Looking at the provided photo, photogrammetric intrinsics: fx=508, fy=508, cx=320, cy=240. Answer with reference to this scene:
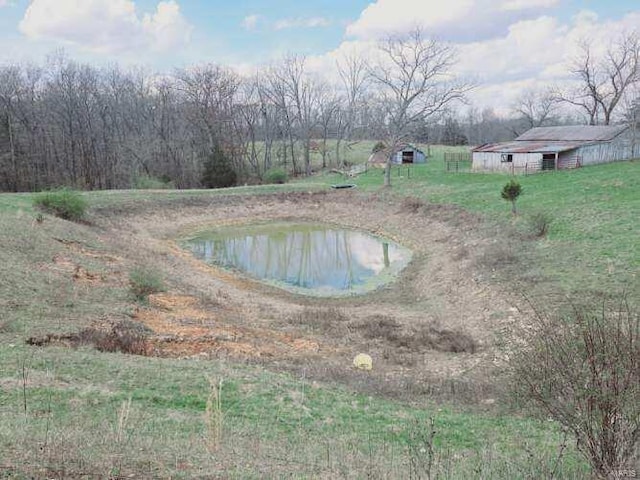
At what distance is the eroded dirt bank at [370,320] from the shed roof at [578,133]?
1971cm

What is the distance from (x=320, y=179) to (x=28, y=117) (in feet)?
90.7

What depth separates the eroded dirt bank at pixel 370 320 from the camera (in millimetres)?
10797

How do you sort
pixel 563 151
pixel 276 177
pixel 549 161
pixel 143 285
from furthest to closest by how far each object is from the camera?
pixel 276 177, pixel 549 161, pixel 563 151, pixel 143 285

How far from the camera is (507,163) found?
40656 mm

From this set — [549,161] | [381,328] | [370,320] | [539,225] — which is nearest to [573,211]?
[539,225]

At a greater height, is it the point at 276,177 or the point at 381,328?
the point at 276,177

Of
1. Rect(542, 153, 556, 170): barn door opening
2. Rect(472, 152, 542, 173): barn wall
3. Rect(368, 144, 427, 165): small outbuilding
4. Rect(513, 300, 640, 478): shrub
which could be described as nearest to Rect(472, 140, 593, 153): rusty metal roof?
Rect(472, 152, 542, 173): barn wall

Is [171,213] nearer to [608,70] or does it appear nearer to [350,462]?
[350,462]

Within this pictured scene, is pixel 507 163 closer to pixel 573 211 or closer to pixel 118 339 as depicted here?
pixel 573 211

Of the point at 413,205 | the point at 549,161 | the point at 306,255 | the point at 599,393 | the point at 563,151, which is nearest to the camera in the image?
the point at 599,393

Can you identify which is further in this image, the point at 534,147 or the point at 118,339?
the point at 534,147

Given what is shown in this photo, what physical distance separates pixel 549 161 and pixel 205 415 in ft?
127

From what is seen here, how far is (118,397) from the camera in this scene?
7.11 m

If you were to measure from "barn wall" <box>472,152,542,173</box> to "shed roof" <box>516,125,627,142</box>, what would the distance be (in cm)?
496
